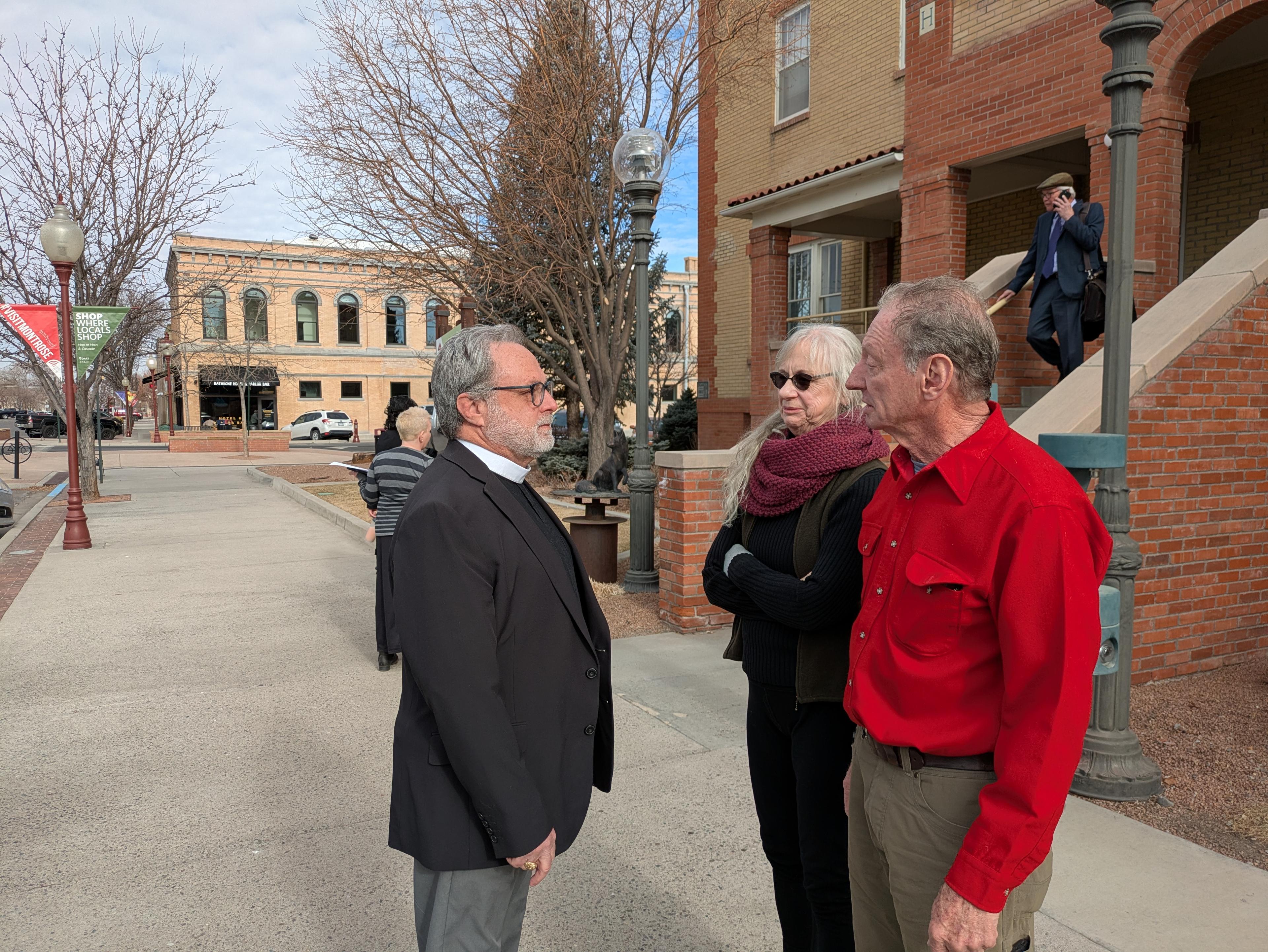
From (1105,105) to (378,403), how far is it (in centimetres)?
4973

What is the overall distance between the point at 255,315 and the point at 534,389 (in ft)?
160

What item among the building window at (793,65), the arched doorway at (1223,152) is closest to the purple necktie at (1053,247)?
the arched doorway at (1223,152)

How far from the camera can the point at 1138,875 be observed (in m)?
3.30

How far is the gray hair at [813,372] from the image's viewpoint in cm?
257

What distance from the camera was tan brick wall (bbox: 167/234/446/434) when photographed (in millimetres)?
46125

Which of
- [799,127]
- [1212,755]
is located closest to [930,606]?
[1212,755]

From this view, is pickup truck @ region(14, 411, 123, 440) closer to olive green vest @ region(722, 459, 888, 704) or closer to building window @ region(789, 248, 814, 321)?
building window @ region(789, 248, 814, 321)

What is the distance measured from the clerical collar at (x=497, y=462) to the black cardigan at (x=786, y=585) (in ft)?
2.31

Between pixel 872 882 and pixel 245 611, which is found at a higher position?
pixel 872 882

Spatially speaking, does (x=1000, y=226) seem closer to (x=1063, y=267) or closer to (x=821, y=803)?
(x=1063, y=267)

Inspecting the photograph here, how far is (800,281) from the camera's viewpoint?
16891 millimetres

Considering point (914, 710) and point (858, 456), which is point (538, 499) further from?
point (914, 710)

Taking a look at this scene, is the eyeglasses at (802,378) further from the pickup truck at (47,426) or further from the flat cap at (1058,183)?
the pickup truck at (47,426)

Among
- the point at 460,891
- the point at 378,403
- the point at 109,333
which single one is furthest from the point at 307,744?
the point at 378,403
